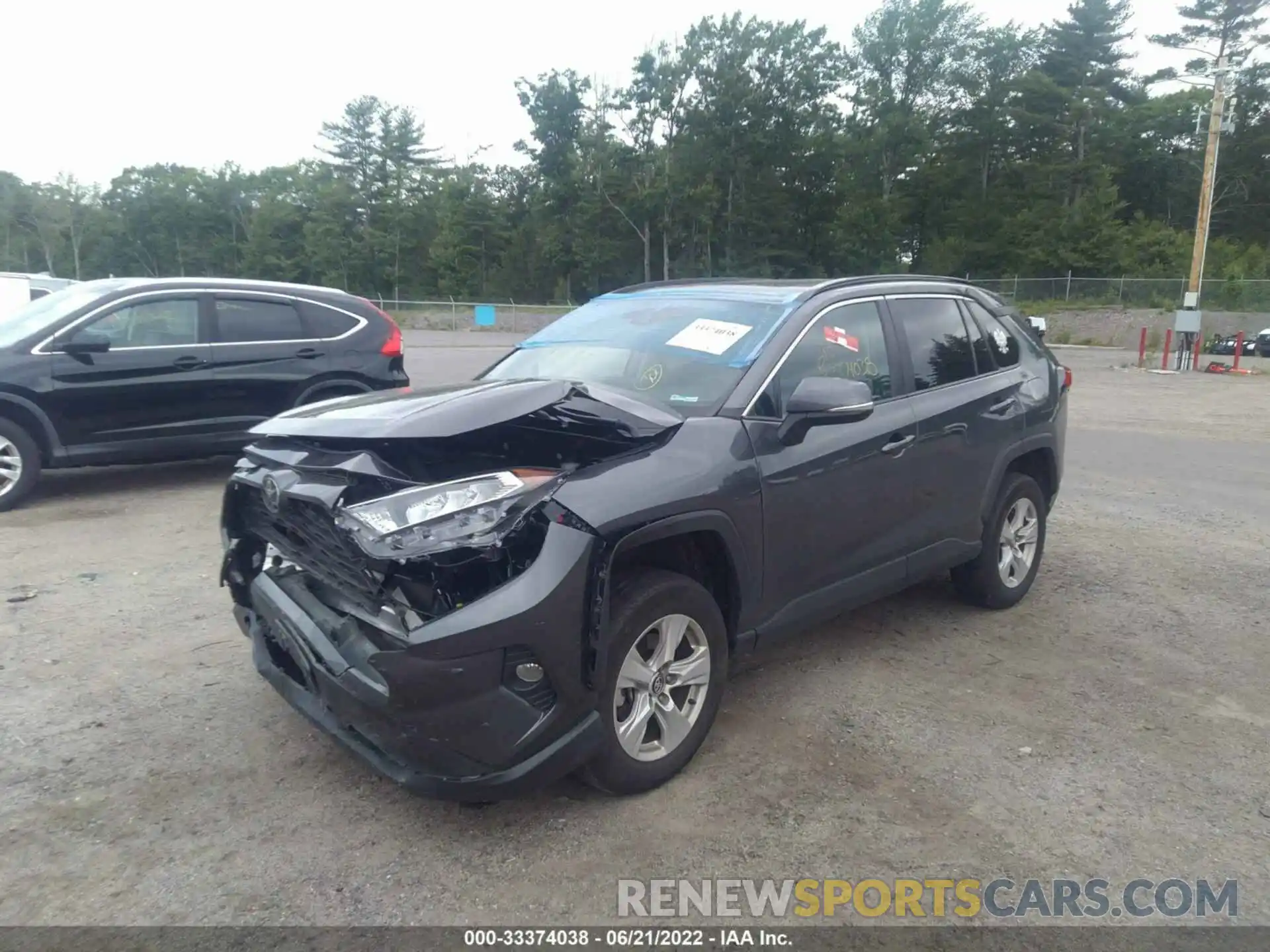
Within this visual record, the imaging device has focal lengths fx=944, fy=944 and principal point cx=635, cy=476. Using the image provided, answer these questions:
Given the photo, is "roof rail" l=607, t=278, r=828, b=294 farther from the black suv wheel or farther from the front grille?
the front grille

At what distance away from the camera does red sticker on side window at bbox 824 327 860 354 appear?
4.21 metres

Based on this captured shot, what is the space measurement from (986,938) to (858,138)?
64.2m

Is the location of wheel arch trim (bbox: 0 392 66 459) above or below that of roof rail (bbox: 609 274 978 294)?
below

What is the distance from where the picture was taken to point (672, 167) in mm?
61281

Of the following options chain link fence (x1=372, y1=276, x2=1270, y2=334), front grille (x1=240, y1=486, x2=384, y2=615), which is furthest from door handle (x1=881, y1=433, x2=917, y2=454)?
chain link fence (x1=372, y1=276, x2=1270, y2=334)

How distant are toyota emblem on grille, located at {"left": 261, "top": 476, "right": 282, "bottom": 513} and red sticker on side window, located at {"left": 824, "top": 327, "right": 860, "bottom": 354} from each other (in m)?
2.37

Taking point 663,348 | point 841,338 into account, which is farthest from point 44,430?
point 841,338

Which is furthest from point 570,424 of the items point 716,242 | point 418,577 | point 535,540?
point 716,242

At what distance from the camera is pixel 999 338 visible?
17.6 feet

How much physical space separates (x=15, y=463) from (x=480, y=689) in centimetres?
602

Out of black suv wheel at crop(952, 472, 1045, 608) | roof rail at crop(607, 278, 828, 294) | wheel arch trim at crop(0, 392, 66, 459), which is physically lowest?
black suv wheel at crop(952, 472, 1045, 608)

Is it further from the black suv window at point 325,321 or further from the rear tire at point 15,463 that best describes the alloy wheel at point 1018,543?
the rear tire at point 15,463

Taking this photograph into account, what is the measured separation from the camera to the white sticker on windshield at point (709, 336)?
4.06 meters

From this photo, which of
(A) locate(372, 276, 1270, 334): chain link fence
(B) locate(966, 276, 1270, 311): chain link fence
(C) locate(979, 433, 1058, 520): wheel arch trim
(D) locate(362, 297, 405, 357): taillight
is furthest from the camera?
(A) locate(372, 276, 1270, 334): chain link fence
